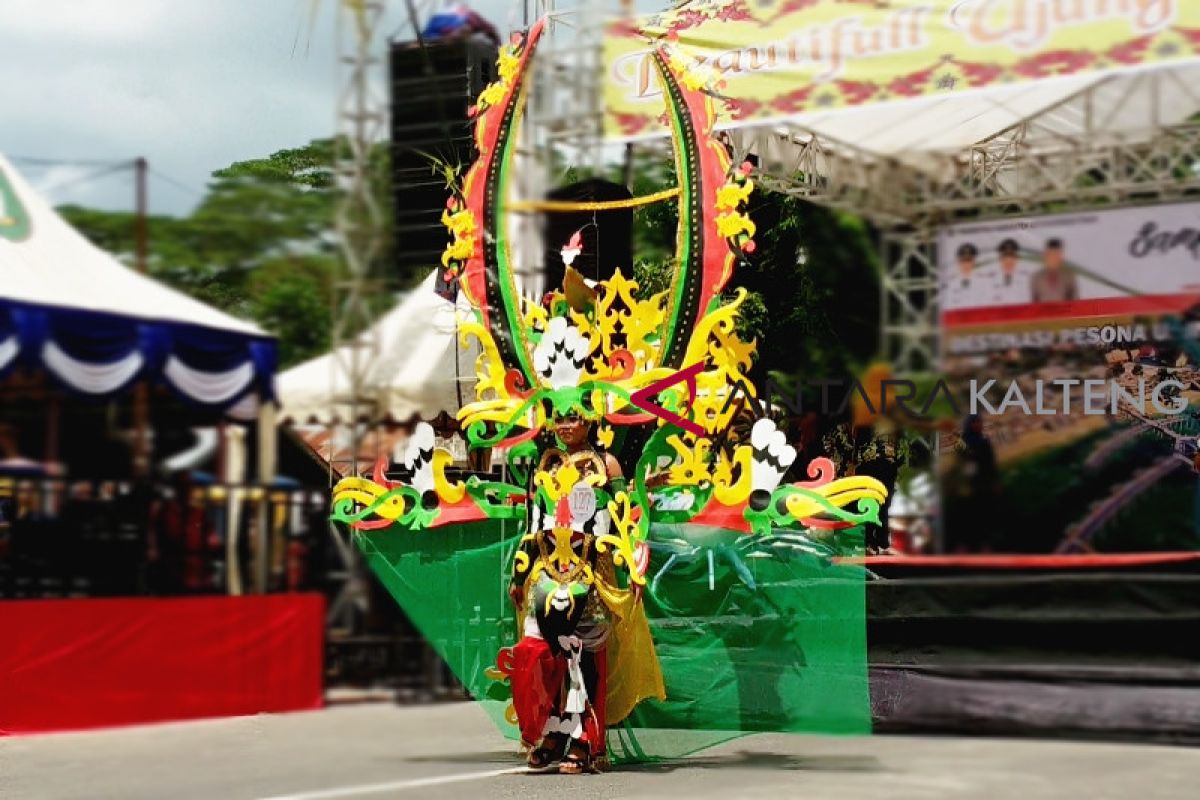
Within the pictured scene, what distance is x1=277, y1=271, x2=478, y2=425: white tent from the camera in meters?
6.50

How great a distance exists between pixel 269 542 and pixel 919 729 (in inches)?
159

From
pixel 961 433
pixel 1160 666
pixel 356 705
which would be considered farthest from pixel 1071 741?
pixel 961 433

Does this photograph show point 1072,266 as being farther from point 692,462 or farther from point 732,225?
point 692,462

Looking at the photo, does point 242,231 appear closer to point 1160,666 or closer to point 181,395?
point 181,395

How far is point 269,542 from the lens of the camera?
657 centimetres

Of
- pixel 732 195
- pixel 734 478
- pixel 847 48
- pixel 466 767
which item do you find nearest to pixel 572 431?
pixel 734 478

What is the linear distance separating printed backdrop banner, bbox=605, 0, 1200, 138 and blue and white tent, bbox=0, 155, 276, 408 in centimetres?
325

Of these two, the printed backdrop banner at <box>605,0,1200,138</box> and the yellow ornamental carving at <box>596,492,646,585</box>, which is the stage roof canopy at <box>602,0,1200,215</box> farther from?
the yellow ornamental carving at <box>596,492,646,585</box>

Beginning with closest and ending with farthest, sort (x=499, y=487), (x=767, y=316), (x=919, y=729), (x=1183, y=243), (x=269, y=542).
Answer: (x=269, y=542), (x=499, y=487), (x=919, y=729), (x=1183, y=243), (x=767, y=316)

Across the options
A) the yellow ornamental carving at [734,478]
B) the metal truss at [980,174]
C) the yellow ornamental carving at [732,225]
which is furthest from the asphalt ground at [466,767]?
the metal truss at [980,174]

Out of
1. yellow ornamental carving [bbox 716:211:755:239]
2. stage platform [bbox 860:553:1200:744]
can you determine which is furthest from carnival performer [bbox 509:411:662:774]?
stage platform [bbox 860:553:1200:744]

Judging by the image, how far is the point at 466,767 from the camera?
7867 millimetres

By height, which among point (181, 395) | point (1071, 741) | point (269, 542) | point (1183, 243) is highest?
point (1183, 243)

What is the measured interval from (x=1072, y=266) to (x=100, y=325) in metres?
10.4
